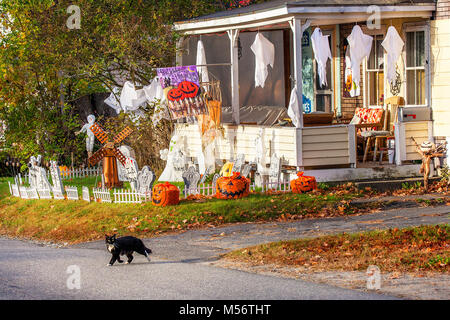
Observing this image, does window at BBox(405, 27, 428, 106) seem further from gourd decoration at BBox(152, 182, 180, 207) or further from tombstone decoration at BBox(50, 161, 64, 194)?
tombstone decoration at BBox(50, 161, 64, 194)

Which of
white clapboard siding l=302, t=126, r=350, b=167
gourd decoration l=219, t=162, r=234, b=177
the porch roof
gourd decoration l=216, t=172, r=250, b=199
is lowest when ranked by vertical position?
gourd decoration l=216, t=172, r=250, b=199

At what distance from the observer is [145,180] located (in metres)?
15.9

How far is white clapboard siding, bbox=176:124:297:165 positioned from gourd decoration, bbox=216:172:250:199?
51.9 inches

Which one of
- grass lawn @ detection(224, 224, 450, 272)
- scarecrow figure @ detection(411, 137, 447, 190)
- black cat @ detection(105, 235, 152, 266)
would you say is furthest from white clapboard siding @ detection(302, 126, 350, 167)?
black cat @ detection(105, 235, 152, 266)

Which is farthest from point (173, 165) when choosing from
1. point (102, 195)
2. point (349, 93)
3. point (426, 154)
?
point (426, 154)

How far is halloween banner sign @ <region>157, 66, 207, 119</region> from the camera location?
1828 centimetres

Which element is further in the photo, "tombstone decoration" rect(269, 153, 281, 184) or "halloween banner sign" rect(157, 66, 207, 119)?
"halloween banner sign" rect(157, 66, 207, 119)

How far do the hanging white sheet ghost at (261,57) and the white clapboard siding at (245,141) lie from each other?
116 centimetres

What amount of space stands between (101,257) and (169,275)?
225 centimetres

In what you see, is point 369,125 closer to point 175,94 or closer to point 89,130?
point 175,94

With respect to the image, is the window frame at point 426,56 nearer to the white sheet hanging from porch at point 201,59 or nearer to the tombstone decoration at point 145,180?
the white sheet hanging from porch at point 201,59

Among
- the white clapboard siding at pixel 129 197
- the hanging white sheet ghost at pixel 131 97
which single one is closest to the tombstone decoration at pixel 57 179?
the white clapboard siding at pixel 129 197

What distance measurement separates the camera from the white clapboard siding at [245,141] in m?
16.6
